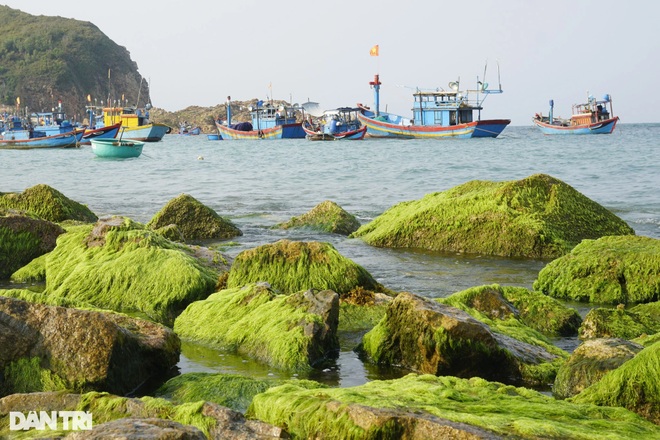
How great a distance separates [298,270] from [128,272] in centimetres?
180

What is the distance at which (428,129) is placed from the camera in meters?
76.4

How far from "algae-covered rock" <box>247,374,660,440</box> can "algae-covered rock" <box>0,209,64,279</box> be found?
5.86 meters

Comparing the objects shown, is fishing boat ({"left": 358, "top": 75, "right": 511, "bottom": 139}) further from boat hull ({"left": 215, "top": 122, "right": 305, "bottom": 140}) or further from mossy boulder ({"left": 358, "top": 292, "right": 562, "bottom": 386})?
mossy boulder ({"left": 358, "top": 292, "right": 562, "bottom": 386})

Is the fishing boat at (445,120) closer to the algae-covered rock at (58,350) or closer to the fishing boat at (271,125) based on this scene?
the fishing boat at (271,125)

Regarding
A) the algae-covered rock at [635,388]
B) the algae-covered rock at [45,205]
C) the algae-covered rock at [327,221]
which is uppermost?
the algae-covered rock at [45,205]

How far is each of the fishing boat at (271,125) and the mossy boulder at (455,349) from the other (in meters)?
84.6

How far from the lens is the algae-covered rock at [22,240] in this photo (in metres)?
8.92

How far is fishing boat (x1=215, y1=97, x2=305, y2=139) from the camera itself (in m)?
91.1

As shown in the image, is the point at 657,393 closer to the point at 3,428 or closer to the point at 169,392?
the point at 169,392

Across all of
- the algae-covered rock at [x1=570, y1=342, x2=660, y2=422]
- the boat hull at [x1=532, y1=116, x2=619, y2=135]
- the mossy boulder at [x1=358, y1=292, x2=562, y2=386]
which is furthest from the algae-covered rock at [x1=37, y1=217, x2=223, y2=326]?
the boat hull at [x1=532, y1=116, x2=619, y2=135]

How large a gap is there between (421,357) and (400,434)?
6.78 feet

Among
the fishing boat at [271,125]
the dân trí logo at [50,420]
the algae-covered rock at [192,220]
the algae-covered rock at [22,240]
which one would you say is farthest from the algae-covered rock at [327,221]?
the fishing boat at [271,125]

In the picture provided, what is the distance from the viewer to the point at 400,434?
3416mm

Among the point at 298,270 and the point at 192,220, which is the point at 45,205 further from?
the point at 298,270
